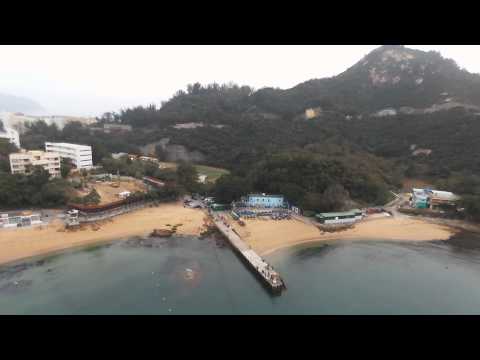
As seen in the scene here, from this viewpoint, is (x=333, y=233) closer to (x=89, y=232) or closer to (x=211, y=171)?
(x=89, y=232)

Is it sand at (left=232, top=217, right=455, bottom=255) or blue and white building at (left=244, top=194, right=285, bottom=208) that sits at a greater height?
blue and white building at (left=244, top=194, right=285, bottom=208)

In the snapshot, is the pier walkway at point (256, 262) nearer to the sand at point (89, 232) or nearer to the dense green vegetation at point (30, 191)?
the sand at point (89, 232)

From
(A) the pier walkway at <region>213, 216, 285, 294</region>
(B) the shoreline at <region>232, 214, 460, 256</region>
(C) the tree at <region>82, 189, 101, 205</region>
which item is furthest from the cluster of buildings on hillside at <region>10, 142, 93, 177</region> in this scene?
(B) the shoreline at <region>232, 214, 460, 256</region>

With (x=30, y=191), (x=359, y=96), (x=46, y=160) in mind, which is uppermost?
(x=359, y=96)

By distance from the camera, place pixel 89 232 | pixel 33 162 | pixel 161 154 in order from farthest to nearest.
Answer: pixel 161 154 → pixel 33 162 → pixel 89 232

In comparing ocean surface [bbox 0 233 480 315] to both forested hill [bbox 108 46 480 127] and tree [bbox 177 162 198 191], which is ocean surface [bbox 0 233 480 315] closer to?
tree [bbox 177 162 198 191]

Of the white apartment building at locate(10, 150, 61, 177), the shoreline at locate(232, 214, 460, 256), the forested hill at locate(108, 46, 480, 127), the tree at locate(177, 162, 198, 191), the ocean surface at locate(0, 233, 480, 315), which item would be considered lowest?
the ocean surface at locate(0, 233, 480, 315)

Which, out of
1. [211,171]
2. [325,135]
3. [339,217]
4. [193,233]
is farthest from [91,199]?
[325,135]
